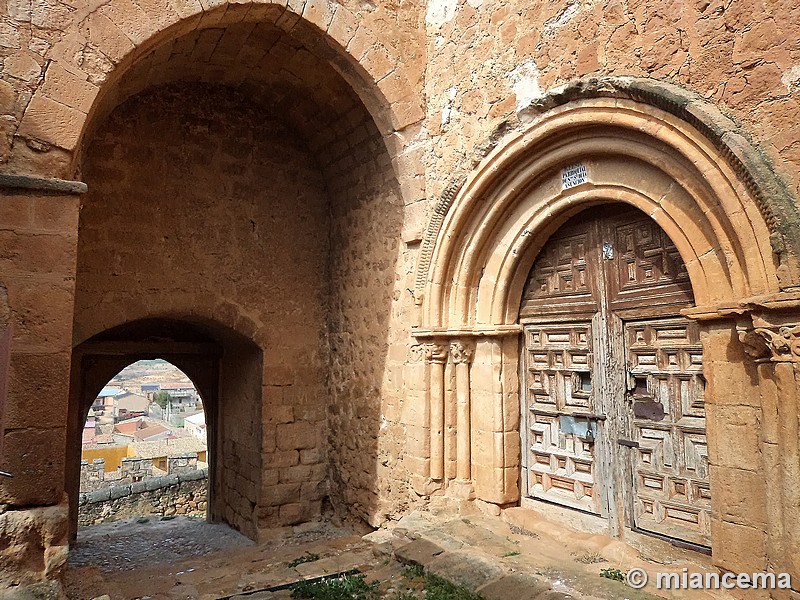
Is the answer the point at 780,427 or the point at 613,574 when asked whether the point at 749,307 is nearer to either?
the point at 780,427

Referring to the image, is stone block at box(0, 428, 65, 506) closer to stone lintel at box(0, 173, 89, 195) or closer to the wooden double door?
stone lintel at box(0, 173, 89, 195)

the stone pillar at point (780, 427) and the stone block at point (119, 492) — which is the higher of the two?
the stone pillar at point (780, 427)

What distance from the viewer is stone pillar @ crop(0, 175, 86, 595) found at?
10.9ft

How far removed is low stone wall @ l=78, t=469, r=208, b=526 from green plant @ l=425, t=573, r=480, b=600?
902 cm

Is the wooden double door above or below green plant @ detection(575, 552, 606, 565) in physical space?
above

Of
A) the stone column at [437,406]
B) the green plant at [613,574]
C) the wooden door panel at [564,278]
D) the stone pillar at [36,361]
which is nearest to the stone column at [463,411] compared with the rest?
the stone column at [437,406]

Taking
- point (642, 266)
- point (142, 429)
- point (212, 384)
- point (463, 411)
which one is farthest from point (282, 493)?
point (142, 429)

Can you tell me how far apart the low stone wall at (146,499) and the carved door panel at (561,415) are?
357 inches

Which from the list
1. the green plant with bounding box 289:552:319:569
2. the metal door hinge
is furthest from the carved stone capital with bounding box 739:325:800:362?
the green plant with bounding box 289:552:319:569

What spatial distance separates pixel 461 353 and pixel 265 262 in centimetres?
266

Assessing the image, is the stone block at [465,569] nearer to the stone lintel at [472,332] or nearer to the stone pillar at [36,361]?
the stone lintel at [472,332]

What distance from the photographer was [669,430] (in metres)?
3.66

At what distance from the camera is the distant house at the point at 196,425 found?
34.5 meters

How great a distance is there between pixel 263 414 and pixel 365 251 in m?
2.05
